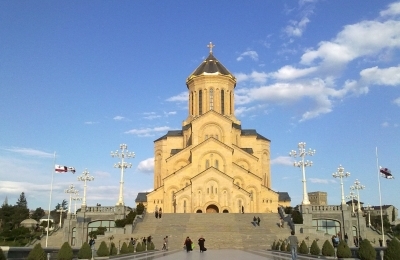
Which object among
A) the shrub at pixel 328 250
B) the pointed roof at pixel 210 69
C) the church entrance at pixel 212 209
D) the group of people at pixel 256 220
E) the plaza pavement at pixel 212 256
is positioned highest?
the pointed roof at pixel 210 69

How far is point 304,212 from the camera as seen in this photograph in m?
37.0

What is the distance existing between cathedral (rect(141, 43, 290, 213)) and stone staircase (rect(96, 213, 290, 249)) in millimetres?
5011

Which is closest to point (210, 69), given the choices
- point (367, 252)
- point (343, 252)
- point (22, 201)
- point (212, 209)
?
point (212, 209)

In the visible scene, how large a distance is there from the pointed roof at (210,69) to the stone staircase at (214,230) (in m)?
22.1

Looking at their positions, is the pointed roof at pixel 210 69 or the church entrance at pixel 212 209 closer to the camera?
the church entrance at pixel 212 209

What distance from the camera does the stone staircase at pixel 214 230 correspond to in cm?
3088

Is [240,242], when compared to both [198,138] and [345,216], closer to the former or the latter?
[345,216]

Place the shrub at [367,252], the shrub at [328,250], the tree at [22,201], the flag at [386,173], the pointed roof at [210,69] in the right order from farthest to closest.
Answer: the tree at [22,201], the pointed roof at [210,69], the flag at [386,173], the shrub at [328,250], the shrub at [367,252]

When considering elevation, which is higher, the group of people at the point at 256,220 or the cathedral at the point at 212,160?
the cathedral at the point at 212,160

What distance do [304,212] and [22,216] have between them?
60513mm

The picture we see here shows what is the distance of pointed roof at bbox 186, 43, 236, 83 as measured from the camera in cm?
5453

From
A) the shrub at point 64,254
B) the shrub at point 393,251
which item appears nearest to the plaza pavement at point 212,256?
the shrub at point 64,254

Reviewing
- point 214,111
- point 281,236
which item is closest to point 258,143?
point 214,111

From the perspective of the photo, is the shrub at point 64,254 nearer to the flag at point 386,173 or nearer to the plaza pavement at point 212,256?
the plaza pavement at point 212,256
